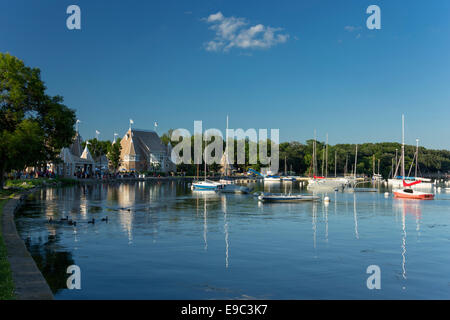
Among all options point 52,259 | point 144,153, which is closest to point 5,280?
point 52,259

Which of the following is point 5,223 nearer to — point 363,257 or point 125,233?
point 125,233

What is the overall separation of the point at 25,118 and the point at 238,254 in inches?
1378

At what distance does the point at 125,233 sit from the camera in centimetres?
2644

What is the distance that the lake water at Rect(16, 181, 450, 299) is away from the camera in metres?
15.0

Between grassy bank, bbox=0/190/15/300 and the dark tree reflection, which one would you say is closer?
grassy bank, bbox=0/190/15/300

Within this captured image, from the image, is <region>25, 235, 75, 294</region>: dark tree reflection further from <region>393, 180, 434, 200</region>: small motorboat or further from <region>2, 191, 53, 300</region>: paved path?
<region>393, 180, 434, 200</region>: small motorboat

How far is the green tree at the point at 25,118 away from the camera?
4094cm

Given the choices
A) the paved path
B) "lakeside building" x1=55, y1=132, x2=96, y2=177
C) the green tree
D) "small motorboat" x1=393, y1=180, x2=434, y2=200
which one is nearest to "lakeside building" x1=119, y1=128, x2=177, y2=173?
"lakeside building" x1=55, y1=132, x2=96, y2=177

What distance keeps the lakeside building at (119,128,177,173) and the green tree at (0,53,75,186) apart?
270ft

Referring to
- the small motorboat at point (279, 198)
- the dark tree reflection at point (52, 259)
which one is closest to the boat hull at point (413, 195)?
the small motorboat at point (279, 198)

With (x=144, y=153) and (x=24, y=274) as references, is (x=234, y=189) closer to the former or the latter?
(x=24, y=274)

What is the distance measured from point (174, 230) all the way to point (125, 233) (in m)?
3.38

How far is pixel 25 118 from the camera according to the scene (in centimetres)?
4641

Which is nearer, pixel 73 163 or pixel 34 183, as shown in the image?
pixel 34 183
